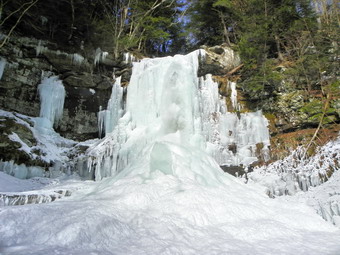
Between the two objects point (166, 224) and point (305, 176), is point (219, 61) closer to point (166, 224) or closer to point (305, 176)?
point (305, 176)

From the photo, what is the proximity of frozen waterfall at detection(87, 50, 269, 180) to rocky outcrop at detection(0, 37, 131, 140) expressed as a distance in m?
1.35

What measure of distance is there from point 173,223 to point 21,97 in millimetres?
9851

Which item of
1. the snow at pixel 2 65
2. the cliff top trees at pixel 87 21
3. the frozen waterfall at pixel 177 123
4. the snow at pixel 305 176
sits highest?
the cliff top trees at pixel 87 21

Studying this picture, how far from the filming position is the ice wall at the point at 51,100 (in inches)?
437

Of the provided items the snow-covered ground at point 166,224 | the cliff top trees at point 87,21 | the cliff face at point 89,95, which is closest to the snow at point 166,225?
the snow-covered ground at point 166,224

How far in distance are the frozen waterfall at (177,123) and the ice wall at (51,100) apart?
2256mm

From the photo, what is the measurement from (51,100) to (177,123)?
235 inches

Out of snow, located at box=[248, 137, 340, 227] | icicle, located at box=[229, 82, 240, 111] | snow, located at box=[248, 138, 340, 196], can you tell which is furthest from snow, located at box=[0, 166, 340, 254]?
icicle, located at box=[229, 82, 240, 111]

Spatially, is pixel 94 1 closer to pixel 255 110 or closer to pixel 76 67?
pixel 76 67

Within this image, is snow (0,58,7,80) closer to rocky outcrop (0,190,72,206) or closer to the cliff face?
the cliff face

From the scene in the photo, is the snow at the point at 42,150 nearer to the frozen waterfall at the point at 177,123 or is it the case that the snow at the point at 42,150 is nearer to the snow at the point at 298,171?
the frozen waterfall at the point at 177,123

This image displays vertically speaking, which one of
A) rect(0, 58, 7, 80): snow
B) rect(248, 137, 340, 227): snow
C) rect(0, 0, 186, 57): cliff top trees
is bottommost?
rect(248, 137, 340, 227): snow

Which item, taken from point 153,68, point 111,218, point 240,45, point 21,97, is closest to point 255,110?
point 240,45

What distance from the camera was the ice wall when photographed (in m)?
11.1
